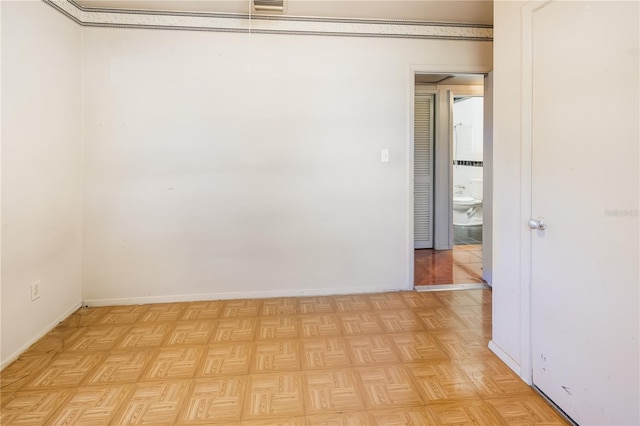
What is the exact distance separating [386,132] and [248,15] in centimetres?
A: 148

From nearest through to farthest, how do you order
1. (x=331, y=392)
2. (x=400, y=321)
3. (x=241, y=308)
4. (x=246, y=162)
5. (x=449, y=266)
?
(x=331, y=392) < (x=400, y=321) < (x=241, y=308) < (x=246, y=162) < (x=449, y=266)

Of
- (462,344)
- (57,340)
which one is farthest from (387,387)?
(57,340)

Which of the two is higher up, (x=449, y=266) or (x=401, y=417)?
(x=449, y=266)

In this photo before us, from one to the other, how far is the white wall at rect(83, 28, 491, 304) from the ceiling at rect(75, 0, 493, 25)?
19 centimetres

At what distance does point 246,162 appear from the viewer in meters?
3.03

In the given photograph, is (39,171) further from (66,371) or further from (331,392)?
(331,392)

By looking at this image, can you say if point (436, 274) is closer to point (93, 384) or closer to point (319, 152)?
point (319, 152)

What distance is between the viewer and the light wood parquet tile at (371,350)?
82.8 inches

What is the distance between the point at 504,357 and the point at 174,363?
1896mm

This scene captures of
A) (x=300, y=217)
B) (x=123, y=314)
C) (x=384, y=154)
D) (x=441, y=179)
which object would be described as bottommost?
(x=123, y=314)

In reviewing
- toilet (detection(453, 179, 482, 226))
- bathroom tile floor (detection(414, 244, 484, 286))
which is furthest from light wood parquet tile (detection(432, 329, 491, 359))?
toilet (detection(453, 179, 482, 226))

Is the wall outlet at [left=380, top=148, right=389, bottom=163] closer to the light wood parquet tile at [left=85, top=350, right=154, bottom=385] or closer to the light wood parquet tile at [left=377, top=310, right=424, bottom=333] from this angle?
the light wood parquet tile at [left=377, top=310, right=424, bottom=333]

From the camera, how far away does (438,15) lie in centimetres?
300

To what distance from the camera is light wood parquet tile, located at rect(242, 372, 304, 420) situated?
1.67 metres
